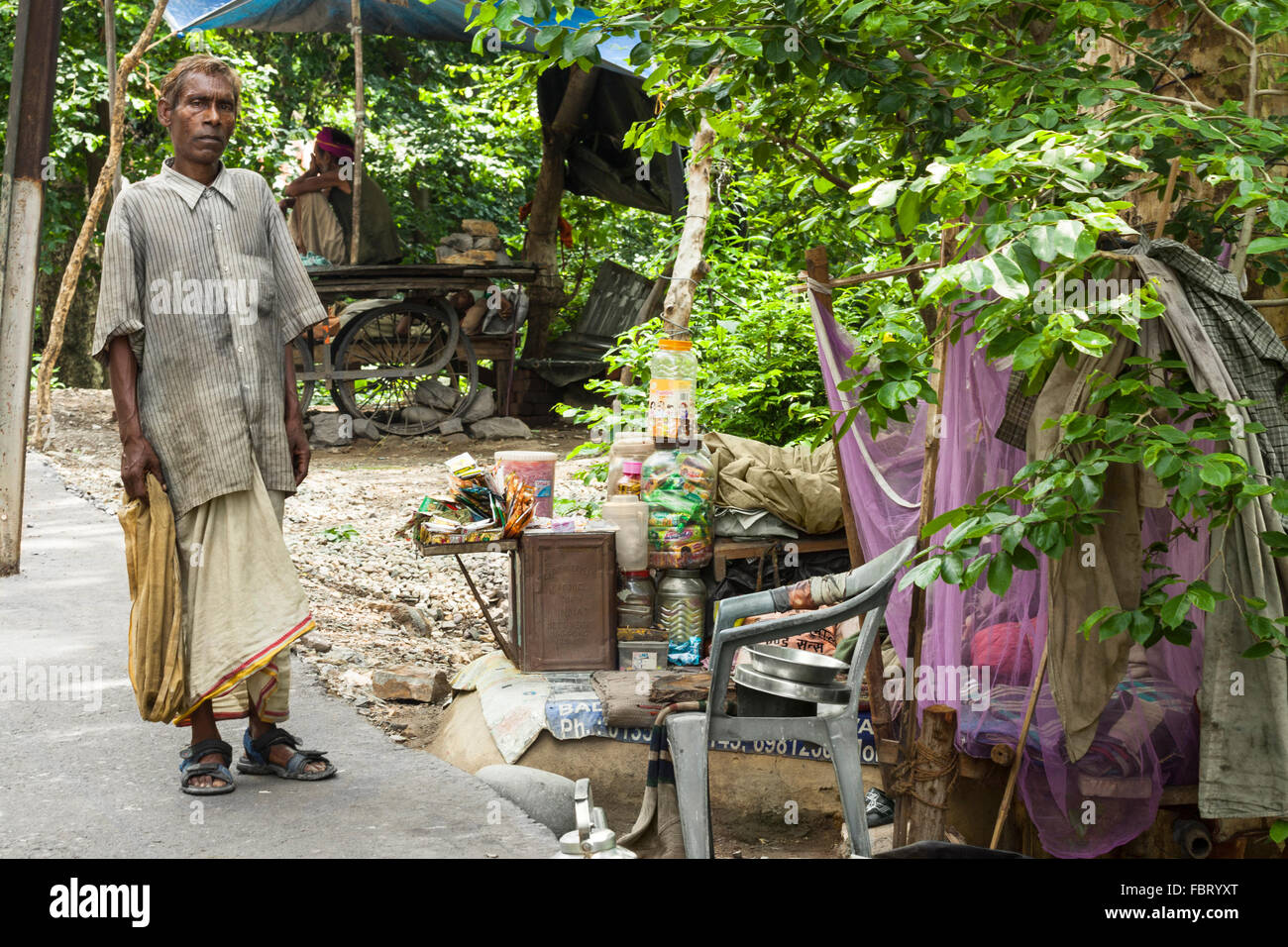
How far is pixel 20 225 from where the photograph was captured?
6832 mm

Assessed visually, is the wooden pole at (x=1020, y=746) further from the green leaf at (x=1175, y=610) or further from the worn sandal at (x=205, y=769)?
the worn sandal at (x=205, y=769)

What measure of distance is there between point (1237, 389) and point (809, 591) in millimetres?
1214

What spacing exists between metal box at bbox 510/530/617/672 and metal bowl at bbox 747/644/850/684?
1682 mm

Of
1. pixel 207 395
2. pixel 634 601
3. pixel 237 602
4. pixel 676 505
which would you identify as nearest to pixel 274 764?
pixel 237 602

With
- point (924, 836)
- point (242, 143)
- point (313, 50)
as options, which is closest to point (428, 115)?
point (313, 50)

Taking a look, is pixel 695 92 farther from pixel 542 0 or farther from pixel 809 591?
pixel 809 591

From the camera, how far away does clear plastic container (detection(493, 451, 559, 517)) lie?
17.4ft

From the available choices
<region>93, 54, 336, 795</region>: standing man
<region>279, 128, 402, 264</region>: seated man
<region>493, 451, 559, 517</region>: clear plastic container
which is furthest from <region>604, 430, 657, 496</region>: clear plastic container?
<region>279, 128, 402, 264</region>: seated man

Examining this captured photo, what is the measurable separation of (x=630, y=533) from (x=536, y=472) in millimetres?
541

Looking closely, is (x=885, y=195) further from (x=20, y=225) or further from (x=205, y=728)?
(x=20, y=225)

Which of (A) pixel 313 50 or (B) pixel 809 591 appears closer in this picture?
(B) pixel 809 591

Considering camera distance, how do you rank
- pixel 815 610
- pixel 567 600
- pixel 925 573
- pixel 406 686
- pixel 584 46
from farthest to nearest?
pixel 406 686
pixel 567 600
pixel 584 46
pixel 815 610
pixel 925 573

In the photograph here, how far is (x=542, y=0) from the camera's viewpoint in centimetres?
348

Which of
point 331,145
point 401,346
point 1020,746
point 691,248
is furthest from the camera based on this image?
point 331,145
